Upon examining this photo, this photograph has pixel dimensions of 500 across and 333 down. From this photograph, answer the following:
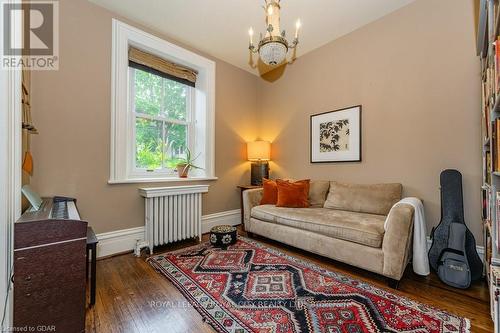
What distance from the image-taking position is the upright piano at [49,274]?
1.09 meters

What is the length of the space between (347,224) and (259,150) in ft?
6.23

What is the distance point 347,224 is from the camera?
2057 millimetres

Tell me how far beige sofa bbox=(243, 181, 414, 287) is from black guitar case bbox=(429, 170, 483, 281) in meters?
0.23

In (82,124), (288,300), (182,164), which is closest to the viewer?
(288,300)

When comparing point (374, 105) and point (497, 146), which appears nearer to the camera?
point (497, 146)

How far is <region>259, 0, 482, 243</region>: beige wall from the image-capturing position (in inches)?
82.2

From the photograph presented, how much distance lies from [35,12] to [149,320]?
2.77 m

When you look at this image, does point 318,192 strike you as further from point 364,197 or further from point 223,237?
point 223,237

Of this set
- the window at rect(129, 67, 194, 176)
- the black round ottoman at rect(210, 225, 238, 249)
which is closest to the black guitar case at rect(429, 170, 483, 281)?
the black round ottoman at rect(210, 225, 238, 249)

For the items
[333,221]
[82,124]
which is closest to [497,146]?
[333,221]

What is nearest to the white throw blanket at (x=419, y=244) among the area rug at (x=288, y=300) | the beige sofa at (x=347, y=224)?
the beige sofa at (x=347, y=224)

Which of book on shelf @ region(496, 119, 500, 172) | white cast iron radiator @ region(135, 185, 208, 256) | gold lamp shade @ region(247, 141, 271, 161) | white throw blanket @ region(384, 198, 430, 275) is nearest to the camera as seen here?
book on shelf @ region(496, 119, 500, 172)

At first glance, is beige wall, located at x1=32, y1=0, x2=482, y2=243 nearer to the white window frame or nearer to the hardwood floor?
the white window frame

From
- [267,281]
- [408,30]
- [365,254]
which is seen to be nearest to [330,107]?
[408,30]
